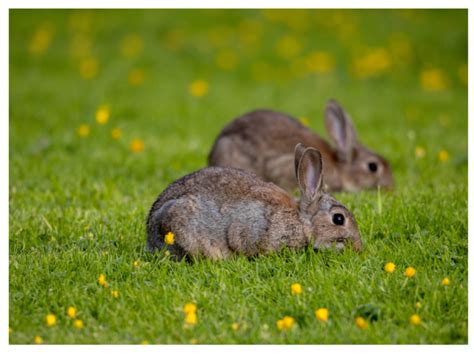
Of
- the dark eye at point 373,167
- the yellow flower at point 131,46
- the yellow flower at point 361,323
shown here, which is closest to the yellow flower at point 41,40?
the yellow flower at point 131,46

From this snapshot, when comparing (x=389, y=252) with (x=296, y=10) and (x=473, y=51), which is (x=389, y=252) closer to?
(x=473, y=51)

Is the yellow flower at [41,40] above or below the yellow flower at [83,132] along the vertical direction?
above

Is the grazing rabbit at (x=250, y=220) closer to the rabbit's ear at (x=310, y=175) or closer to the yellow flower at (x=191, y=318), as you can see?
the rabbit's ear at (x=310, y=175)

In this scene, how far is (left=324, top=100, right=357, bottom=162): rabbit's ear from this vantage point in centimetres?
1006

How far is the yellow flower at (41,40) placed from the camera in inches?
657

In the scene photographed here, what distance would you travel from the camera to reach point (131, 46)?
1688 cm

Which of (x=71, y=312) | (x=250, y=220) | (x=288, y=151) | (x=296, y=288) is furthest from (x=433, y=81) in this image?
(x=71, y=312)

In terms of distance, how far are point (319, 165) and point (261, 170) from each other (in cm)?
323

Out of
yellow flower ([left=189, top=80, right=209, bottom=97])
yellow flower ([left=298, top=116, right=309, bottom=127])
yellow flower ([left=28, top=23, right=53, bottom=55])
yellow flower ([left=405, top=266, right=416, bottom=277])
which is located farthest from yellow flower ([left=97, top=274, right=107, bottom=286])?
yellow flower ([left=28, top=23, right=53, bottom=55])

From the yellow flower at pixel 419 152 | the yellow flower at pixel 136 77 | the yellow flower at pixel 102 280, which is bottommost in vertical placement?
the yellow flower at pixel 102 280

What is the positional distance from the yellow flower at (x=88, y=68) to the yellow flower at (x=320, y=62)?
14.6 ft

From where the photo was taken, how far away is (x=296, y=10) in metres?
19.8

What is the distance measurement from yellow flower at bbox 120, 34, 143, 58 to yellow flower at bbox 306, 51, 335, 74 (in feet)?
12.2
